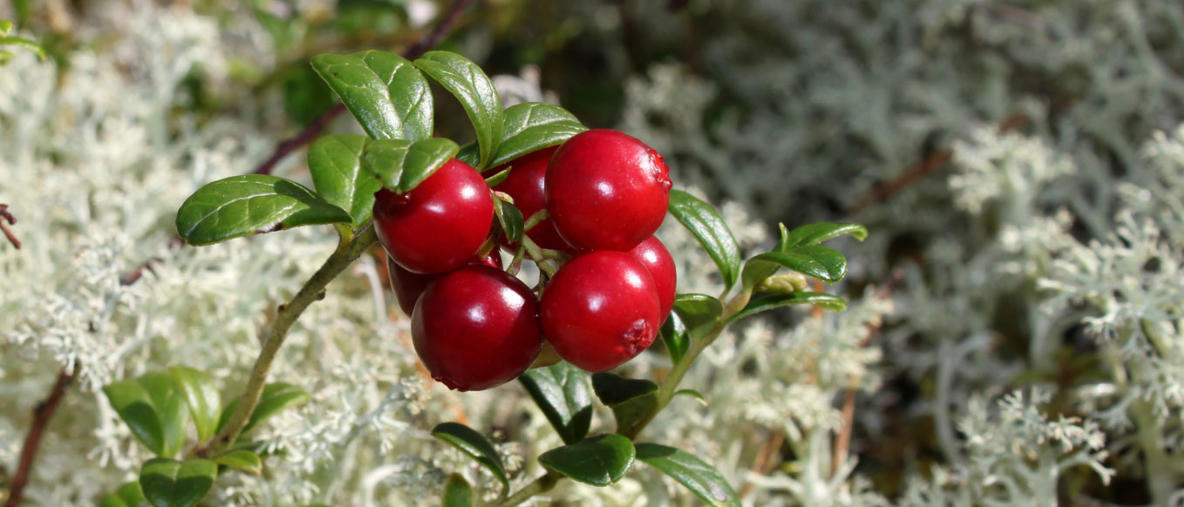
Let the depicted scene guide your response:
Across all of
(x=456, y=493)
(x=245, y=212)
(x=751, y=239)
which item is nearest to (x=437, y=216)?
(x=245, y=212)

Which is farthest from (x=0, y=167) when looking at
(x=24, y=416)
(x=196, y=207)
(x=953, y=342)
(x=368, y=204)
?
(x=953, y=342)

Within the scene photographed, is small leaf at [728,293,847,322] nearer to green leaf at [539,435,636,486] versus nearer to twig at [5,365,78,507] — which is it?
green leaf at [539,435,636,486]

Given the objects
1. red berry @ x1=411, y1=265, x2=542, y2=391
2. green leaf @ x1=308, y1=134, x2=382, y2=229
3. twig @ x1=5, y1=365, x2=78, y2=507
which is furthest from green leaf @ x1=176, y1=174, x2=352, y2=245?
twig @ x1=5, y1=365, x2=78, y2=507

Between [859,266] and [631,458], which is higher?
[631,458]

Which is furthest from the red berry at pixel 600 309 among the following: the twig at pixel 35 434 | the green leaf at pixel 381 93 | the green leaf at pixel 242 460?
the twig at pixel 35 434

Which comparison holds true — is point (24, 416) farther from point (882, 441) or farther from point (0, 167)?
point (882, 441)

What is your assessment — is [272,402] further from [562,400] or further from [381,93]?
[381,93]

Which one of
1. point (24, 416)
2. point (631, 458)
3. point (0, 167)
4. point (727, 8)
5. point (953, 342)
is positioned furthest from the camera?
point (727, 8)
